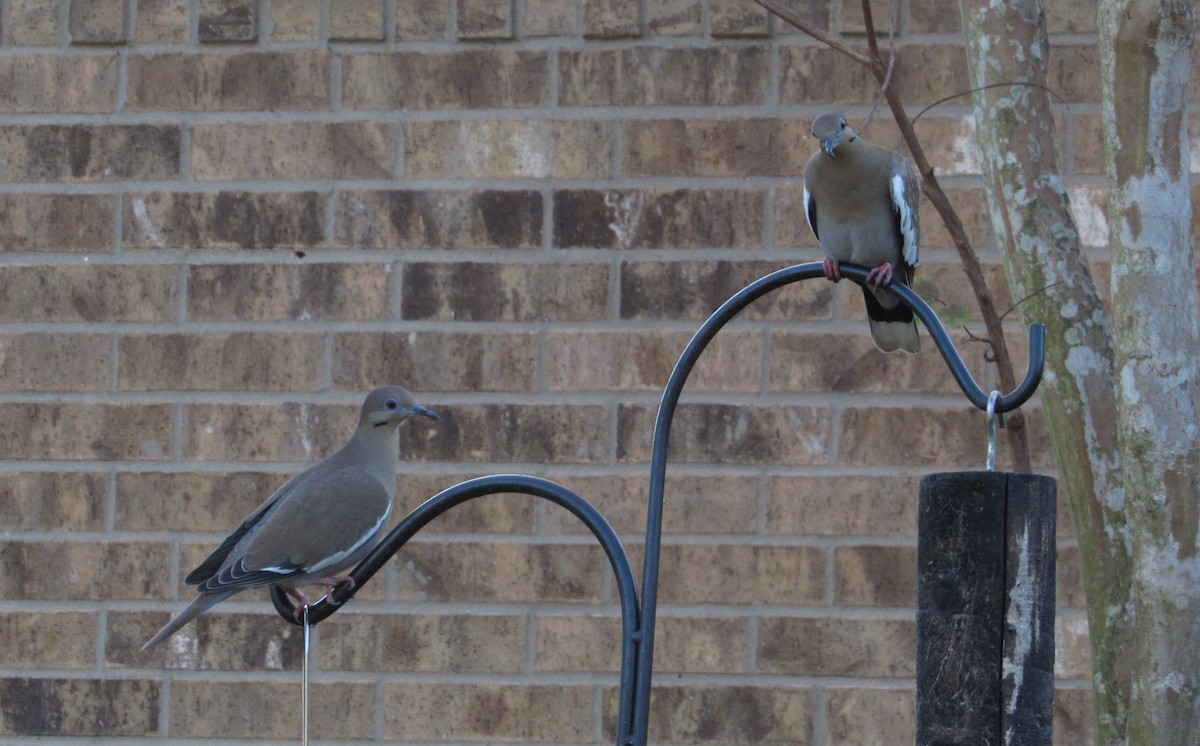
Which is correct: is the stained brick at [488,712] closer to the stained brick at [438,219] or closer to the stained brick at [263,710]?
the stained brick at [263,710]

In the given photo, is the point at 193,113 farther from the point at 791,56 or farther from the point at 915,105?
the point at 915,105

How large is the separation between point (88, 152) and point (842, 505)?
1799 millimetres

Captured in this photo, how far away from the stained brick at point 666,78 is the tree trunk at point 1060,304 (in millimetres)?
805

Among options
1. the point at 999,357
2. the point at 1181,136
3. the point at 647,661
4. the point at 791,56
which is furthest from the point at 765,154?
the point at 647,661

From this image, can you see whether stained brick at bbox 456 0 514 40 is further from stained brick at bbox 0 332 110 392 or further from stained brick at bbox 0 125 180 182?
stained brick at bbox 0 332 110 392

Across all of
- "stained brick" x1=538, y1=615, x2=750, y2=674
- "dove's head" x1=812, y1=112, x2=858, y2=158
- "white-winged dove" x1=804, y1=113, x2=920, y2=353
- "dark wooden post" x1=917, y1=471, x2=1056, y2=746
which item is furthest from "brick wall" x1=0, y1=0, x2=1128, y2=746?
"dark wooden post" x1=917, y1=471, x2=1056, y2=746

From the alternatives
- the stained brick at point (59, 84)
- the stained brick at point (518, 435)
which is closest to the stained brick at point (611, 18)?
the stained brick at point (518, 435)

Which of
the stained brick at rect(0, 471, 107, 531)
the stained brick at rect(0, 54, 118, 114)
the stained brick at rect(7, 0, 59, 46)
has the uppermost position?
the stained brick at rect(7, 0, 59, 46)

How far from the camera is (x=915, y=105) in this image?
10.4 feet

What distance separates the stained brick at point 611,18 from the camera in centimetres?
324

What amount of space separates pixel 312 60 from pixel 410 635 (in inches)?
49.4

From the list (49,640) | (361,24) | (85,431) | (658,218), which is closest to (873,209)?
(658,218)

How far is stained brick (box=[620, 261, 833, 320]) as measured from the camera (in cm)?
317

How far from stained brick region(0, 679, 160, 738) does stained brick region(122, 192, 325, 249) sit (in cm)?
95
